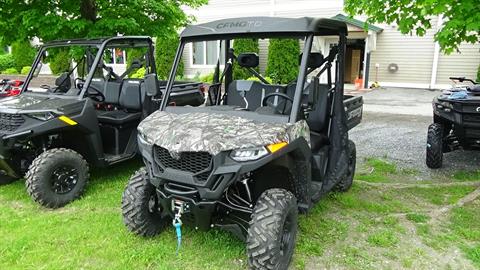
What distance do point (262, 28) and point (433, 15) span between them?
73.1 inches

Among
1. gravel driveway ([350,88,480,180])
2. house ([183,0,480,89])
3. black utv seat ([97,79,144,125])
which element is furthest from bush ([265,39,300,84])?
black utv seat ([97,79,144,125])

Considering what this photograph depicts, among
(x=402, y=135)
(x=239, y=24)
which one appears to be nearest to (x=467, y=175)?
(x=402, y=135)

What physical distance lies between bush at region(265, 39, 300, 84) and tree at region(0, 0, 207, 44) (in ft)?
27.7

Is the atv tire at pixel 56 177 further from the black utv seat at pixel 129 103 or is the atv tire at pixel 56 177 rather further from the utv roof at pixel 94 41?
the utv roof at pixel 94 41

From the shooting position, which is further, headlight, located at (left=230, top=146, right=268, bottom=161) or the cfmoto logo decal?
the cfmoto logo decal

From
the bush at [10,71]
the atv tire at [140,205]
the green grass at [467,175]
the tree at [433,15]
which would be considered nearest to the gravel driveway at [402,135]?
the green grass at [467,175]

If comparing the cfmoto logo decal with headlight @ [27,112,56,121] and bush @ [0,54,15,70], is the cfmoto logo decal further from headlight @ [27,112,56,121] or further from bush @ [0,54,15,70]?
bush @ [0,54,15,70]

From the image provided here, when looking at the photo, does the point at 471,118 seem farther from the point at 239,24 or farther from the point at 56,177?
the point at 56,177

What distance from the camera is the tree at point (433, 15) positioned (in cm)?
376

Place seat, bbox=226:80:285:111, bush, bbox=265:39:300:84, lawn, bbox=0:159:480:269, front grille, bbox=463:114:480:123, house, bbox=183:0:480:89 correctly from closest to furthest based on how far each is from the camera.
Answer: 1. lawn, bbox=0:159:480:269
2. seat, bbox=226:80:285:111
3. front grille, bbox=463:114:480:123
4. house, bbox=183:0:480:89
5. bush, bbox=265:39:300:84

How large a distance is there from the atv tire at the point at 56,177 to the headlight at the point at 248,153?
8.66 ft

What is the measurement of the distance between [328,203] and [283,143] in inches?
80.1

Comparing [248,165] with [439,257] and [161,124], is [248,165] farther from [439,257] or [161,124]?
[439,257]

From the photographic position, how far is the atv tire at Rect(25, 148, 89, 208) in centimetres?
445
